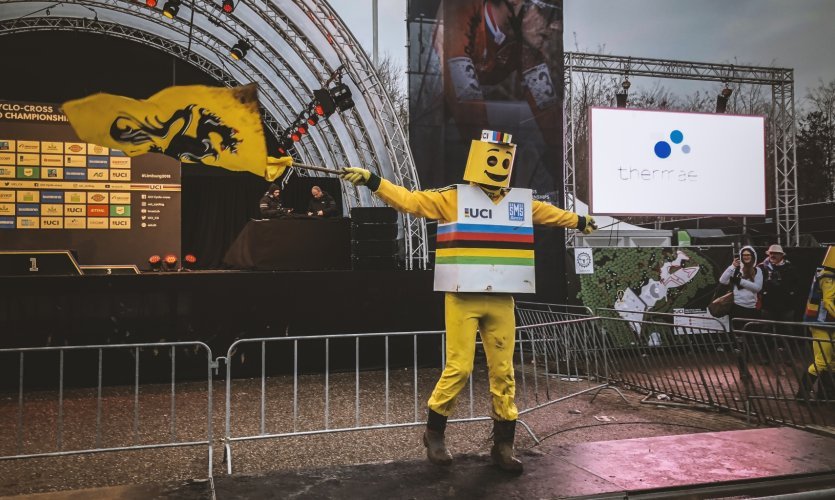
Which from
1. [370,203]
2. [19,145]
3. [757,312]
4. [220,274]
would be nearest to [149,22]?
[19,145]

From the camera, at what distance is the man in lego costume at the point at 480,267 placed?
4.77m


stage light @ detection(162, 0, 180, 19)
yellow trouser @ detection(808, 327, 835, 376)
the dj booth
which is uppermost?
stage light @ detection(162, 0, 180, 19)

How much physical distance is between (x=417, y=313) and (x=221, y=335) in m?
2.79

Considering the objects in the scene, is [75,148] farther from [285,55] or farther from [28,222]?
[285,55]

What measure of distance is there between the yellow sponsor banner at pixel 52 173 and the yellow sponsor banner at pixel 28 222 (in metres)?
0.91

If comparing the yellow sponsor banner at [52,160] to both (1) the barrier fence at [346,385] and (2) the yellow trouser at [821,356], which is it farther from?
(2) the yellow trouser at [821,356]

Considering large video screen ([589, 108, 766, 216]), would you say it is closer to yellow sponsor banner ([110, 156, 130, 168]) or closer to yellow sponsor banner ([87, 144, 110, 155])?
yellow sponsor banner ([110, 156, 130, 168])

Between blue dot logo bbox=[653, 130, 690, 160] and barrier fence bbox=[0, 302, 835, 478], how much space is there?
4.53m

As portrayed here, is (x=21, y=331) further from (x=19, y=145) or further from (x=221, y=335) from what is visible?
(x=19, y=145)

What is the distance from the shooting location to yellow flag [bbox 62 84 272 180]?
15.2 ft

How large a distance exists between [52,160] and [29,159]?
1.38 ft

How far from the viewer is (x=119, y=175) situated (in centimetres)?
1419

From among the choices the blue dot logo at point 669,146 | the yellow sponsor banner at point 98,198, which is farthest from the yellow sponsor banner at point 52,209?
the blue dot logo at point 669,146

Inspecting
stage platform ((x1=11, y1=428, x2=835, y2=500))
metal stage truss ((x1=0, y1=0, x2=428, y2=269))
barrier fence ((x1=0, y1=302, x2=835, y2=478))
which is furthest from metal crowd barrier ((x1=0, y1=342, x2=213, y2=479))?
metal stage truss ((x1=0, y1=0, x2=428, y2=269))
